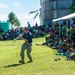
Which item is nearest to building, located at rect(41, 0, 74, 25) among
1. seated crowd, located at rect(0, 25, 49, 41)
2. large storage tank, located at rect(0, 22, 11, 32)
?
large storage tank, located at rect(0, 22, 11, 32)

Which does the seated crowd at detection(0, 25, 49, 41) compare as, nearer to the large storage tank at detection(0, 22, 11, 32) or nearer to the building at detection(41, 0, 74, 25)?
the large storage tank at detection(0, 22, 11, 32)

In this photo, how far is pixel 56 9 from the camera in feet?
199

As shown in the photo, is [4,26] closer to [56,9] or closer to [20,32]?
[20,32]

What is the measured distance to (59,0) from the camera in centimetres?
6034

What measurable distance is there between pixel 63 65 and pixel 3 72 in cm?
301

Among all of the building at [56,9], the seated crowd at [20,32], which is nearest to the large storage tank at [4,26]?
the seated crowd at [20,32]

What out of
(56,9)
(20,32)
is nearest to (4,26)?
(20,32)

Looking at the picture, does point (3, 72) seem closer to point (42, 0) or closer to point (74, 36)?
point (74, 36)

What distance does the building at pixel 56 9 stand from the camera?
2365 inches

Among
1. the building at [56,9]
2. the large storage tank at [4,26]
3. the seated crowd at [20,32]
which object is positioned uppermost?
the building at [56,9]

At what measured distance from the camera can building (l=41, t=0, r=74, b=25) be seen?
6006cm

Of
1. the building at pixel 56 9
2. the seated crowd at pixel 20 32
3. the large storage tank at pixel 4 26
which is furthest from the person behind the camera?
the building at pixel 56 9

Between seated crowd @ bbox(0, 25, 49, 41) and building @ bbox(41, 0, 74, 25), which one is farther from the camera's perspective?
building @ bbox(41, 0, 74, 25)

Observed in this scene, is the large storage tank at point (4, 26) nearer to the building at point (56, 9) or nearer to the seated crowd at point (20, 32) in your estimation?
the seated crowd at point (20, 32)
